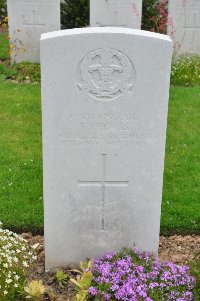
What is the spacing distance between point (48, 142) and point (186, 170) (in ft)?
8.15

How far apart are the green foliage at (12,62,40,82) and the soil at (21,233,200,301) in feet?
17.4

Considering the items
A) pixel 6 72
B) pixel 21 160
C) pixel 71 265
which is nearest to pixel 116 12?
pixel 6 72

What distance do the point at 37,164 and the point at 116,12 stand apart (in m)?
5.30

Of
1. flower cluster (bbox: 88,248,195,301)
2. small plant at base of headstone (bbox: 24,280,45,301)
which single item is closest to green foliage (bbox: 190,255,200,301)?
flower cluster (bbox: 88,248,195,301)

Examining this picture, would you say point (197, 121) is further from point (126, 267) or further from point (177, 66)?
point (126, 267)

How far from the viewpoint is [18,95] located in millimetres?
8016

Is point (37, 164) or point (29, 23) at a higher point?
point (29, 23)

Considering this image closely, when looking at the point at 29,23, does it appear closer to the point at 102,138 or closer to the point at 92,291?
the point at 102,138

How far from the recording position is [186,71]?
9625 mm

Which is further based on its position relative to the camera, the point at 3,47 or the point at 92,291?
the point at 3,47

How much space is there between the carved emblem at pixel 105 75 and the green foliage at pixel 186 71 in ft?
19.6

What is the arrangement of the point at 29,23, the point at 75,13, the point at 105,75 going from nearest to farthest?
the point at 105,75 < the point at 29,23 < the point at 75,13

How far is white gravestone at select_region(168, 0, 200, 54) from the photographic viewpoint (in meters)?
10.3

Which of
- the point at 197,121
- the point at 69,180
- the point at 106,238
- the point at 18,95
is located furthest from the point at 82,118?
the point at 18,95
